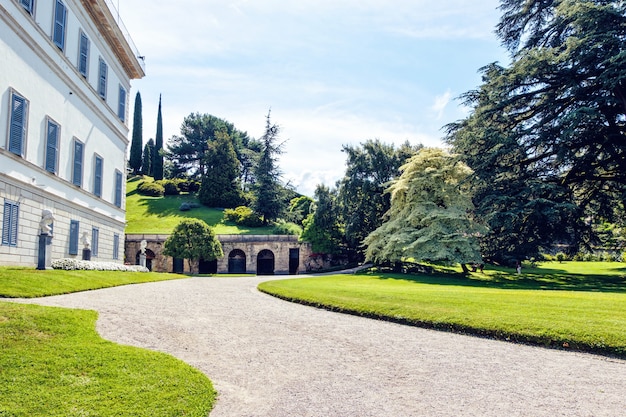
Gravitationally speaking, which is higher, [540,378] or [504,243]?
[504,243]

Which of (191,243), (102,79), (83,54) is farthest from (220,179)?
(83,54)

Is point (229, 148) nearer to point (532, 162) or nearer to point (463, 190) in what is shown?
point (463, 190)

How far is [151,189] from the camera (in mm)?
60250

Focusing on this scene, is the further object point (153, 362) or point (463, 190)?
point (463, 190)

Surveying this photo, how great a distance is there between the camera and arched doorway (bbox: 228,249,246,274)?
133ft

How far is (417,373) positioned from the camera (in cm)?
620

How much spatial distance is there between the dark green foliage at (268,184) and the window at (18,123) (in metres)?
34.9

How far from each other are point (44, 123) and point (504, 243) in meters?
22.1

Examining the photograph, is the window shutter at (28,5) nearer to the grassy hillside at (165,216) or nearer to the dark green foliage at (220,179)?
the grassy hillside at (165,216)

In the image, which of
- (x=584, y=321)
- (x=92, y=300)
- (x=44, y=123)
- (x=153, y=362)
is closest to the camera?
(x=153, y=362)

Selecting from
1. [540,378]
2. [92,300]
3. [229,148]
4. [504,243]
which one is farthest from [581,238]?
[229,148]

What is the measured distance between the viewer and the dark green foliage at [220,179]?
56844 millimetres

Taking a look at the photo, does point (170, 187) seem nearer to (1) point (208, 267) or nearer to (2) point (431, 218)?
(1) point (208, 267)

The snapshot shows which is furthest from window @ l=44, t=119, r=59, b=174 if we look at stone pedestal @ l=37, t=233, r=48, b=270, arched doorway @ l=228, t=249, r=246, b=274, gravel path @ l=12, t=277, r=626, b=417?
arched doorway @ l=228, t=249, r=246, b=274
